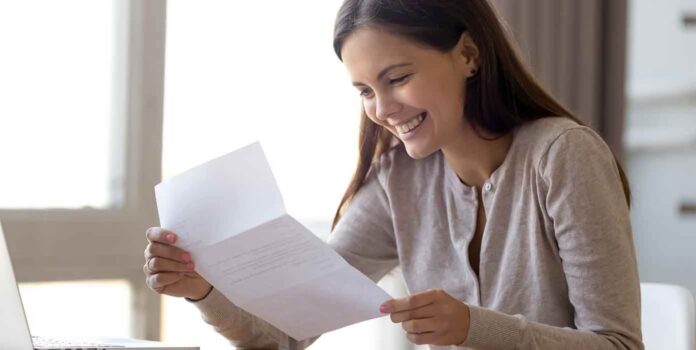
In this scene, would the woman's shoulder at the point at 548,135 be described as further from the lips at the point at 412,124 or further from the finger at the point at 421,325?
the finger at the point at 421,325

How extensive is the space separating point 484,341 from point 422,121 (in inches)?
15.6

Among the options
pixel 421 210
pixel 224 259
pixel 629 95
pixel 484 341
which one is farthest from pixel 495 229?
pixel 629 95

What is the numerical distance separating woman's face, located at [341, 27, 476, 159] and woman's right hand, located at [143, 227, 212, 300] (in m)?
0.38

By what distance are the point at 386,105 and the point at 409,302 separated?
0.40m

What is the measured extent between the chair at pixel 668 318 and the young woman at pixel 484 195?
0.21 metres

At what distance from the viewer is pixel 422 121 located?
5.15ft

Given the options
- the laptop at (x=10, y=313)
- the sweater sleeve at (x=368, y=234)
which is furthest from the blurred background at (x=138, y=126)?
the laptop at (x=10, y=313)

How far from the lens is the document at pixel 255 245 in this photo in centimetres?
124

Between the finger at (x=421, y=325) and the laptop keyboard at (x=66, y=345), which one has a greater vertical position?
the finger at (x=421, y=325)

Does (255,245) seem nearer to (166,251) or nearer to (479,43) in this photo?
(166,251)

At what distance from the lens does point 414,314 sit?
125 cm

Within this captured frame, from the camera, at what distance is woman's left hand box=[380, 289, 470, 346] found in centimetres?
125

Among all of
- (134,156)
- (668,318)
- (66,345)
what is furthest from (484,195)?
(134,156)

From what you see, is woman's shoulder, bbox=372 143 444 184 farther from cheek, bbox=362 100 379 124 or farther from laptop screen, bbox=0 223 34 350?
laptop screen, bbox=0 223 34 350
